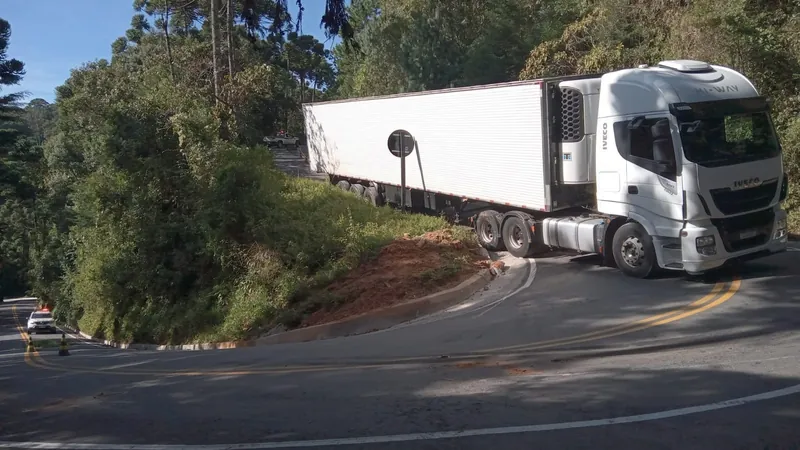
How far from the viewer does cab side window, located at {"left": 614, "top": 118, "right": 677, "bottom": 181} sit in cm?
1201

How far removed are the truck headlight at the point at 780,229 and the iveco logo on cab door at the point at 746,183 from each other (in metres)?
0.91

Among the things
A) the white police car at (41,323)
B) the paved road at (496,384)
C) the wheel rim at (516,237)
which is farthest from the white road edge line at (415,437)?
the white police car at (41,323)

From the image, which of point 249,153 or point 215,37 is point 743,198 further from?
point 215,37

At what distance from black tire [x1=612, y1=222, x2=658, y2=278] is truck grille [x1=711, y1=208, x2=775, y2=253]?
1182mm

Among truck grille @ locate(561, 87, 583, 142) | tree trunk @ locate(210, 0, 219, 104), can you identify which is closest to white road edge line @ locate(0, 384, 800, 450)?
truck grille @ locate(561, 87, 583, 142)

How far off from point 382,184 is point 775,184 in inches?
478

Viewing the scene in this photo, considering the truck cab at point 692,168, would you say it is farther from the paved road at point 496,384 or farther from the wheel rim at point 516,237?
the wheel rim at point 516,237

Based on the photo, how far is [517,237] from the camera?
16078 mm

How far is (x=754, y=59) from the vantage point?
19.8 metres

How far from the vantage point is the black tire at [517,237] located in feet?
50.9

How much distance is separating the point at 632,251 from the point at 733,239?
170cm

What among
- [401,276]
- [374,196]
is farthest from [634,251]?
[374,196]

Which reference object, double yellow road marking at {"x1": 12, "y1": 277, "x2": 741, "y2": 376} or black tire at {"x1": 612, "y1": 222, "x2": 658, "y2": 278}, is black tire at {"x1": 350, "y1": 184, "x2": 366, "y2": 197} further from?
double yellow road marking at {"x1": 12, "y1": 277, "x2": 741, "y2": 376}

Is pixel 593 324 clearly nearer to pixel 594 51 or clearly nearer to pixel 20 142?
pixel 594 51
